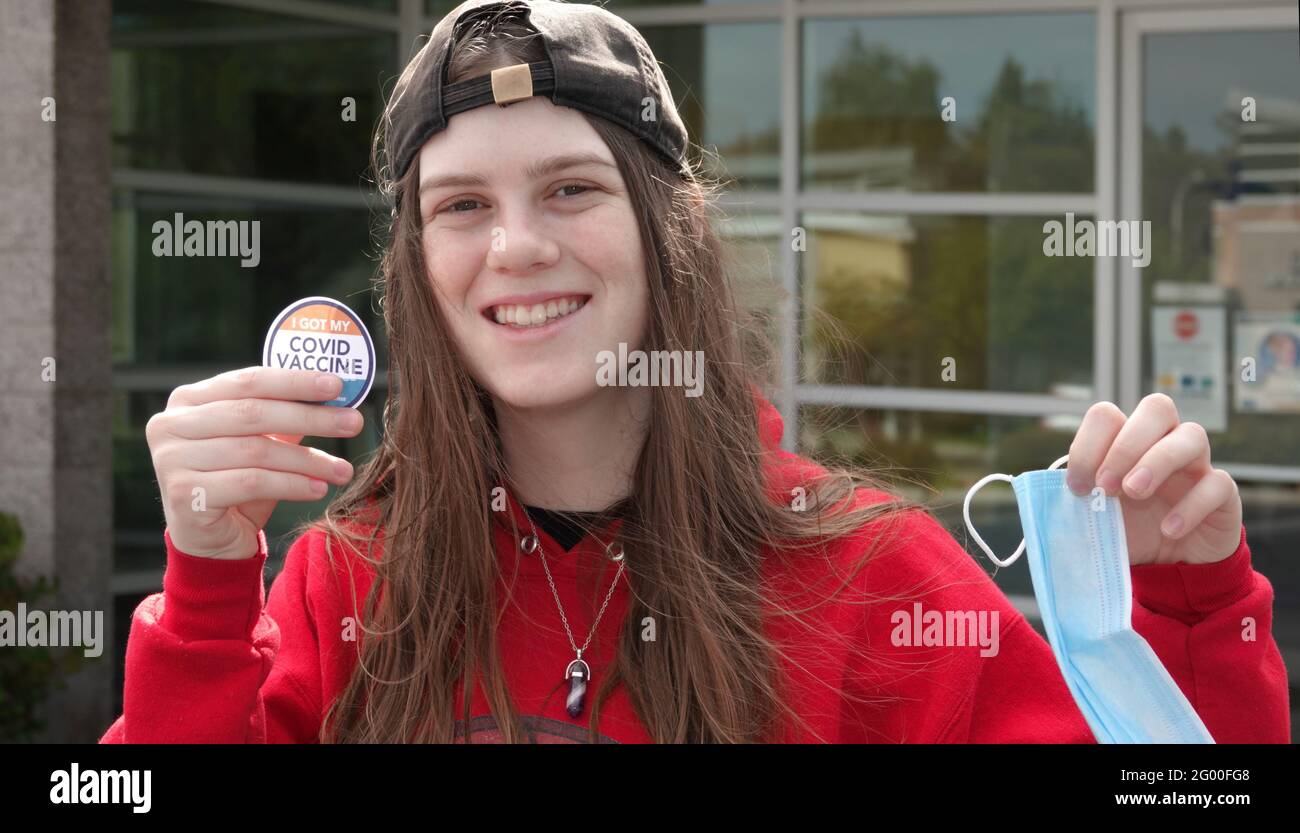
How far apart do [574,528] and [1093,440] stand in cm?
81

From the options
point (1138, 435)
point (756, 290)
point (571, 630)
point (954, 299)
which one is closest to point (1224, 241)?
point (954, 299)

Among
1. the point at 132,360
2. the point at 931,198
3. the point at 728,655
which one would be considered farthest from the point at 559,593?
the point at 931,198

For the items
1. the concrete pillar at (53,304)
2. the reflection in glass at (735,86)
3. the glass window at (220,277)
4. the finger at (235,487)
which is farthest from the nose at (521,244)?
the reflection in glass at (735,86)

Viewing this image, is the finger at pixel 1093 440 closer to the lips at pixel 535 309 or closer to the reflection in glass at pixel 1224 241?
the lips at pixel 535 309

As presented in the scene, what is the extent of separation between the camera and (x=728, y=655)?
1939 mm

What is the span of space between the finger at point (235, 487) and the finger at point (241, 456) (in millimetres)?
10

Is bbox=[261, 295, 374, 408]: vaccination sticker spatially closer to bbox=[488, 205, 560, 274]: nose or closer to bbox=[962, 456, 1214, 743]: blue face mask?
bbox=[488, 205, 560, 274]: nose

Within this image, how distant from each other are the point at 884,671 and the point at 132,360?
5.50 metres

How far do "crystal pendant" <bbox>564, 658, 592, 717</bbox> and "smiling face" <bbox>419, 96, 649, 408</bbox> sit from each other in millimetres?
392

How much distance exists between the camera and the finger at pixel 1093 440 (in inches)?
68.9

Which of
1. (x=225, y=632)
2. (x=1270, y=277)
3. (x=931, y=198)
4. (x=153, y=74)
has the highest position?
(x=153, y=74)

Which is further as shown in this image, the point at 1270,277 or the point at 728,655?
the point at 1270,277

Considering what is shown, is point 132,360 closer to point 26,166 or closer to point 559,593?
point 26,166

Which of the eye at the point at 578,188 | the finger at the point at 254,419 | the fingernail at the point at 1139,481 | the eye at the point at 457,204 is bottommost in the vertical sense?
the fingernail at the point at 1139,481
